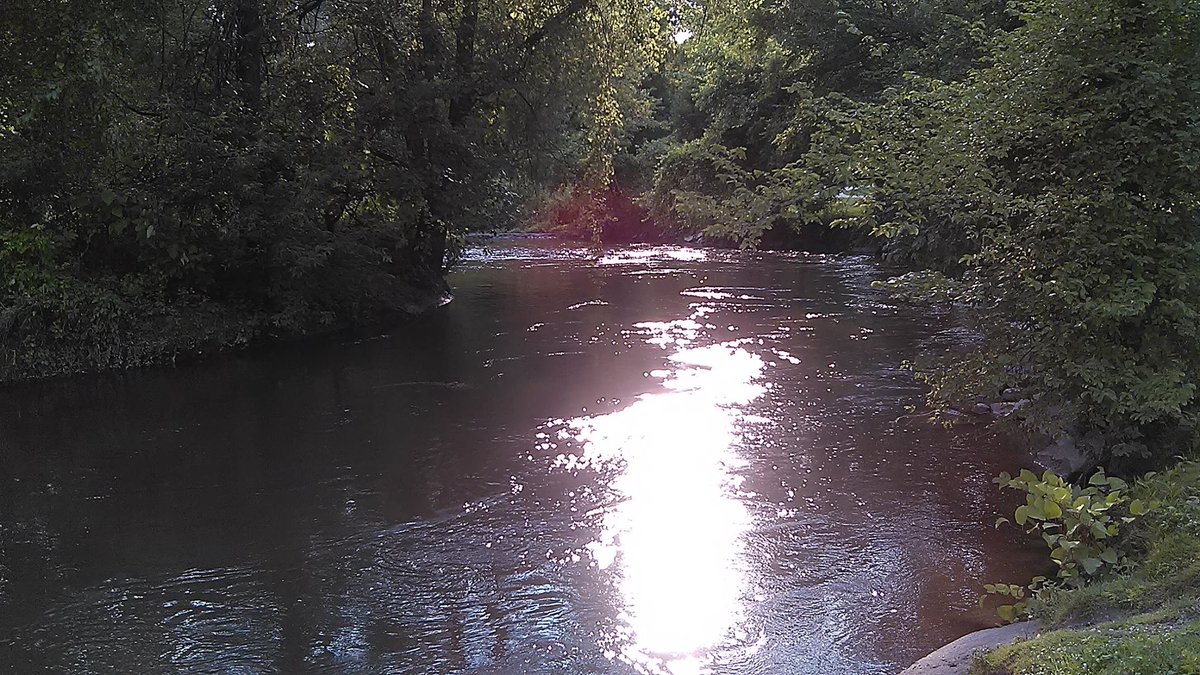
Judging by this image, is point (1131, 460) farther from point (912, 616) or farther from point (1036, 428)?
point (912, 616)

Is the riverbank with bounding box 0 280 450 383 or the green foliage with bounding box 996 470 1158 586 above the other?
the riverbank with bounding box 0 280 450 383

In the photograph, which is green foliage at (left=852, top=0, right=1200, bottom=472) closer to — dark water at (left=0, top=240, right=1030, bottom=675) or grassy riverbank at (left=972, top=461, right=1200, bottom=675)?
grassy riverbank at (left=972, top=461, right=1200, bottom=675)

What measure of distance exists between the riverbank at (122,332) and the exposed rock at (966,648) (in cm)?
1147

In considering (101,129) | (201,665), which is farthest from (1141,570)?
(101,129)

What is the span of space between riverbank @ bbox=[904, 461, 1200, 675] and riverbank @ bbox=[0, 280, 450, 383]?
11.6 m

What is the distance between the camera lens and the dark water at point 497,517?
514cm

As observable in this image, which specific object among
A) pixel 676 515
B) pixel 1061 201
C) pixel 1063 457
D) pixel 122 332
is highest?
pixel 1061 201

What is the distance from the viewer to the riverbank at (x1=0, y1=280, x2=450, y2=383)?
12.0 metres

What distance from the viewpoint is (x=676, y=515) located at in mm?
7031

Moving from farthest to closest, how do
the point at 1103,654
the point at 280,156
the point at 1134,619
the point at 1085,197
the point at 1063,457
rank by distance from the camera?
the point at 280,156
the point at 1063,457
the point at 1085,197
the point at 1134,619
the point at 1103,654

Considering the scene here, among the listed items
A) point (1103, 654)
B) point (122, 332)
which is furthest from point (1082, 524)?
point (122, 332)

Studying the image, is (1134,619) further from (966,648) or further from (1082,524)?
(1082,524)

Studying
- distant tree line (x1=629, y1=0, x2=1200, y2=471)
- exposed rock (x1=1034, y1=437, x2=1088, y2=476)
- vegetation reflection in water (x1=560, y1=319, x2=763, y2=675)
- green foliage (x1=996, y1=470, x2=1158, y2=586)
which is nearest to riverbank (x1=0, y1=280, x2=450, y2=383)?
Answer: vegetation reflection in water (x1=560, y1=319, x2=763, y2=675)

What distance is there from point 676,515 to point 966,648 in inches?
109
